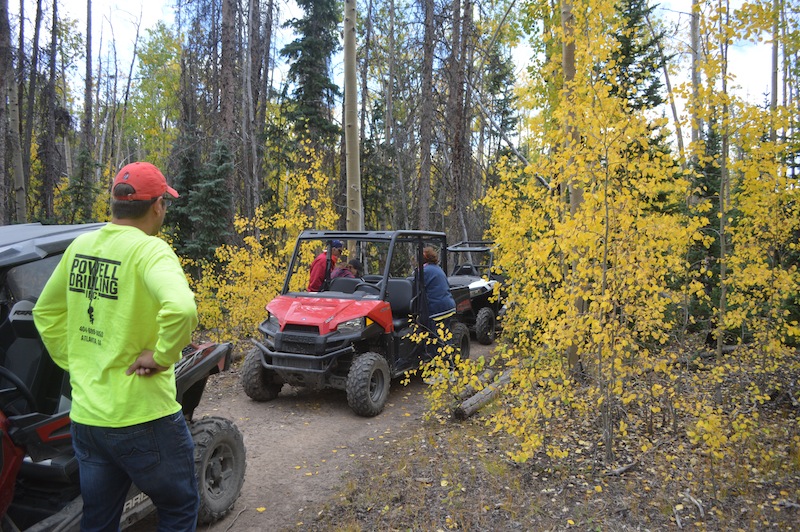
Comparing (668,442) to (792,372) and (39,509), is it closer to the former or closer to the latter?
(792,372)

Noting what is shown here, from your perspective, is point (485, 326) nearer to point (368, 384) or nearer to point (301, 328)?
point (368, 384)

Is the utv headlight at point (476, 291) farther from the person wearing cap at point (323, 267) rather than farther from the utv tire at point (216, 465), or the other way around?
the utv tire at point (216, 465)

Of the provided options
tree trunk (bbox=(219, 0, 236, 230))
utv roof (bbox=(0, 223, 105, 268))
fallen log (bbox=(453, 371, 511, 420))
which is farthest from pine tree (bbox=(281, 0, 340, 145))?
utv roof (bbox=(0, 223, 105, 268))

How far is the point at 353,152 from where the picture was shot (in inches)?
356

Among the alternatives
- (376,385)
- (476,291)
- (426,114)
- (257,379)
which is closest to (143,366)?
(376,385)

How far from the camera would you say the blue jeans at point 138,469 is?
75.7 inches

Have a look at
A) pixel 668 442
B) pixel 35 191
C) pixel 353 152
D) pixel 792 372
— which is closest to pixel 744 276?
pixel 792 372

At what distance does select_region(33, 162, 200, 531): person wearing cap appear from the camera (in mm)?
1903

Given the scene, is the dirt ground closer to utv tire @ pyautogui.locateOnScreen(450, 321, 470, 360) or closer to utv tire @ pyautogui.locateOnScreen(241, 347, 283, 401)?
utv tire @ pyautogui.locateOnScreen(241, 347, 283, 401)

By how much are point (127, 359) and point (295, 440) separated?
3.48m

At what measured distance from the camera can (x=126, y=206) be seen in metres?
2.07

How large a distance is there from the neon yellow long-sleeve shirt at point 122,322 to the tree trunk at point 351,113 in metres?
6.95

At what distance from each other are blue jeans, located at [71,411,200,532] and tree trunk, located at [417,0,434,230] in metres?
10.5

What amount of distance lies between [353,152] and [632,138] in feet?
19.3
